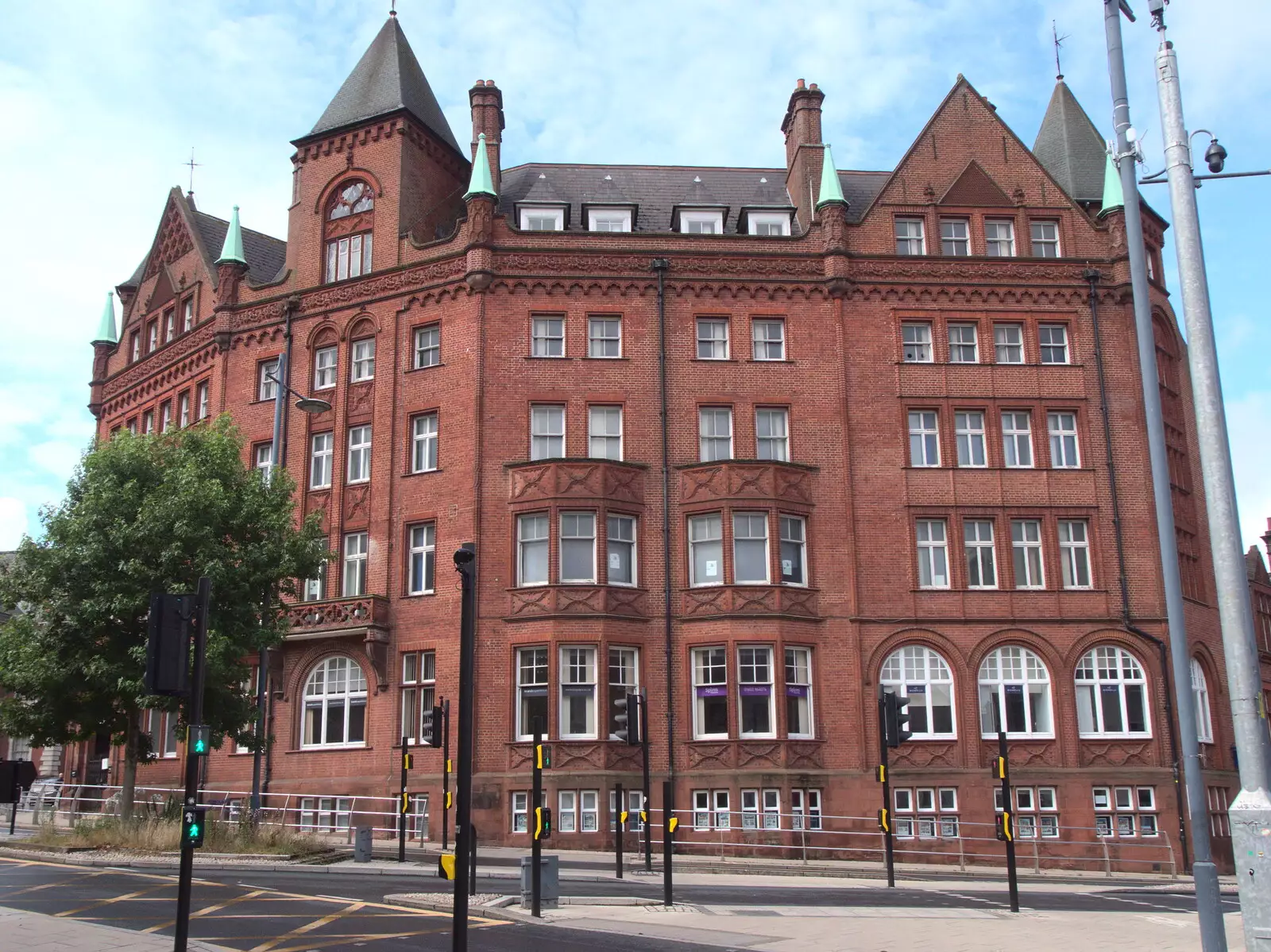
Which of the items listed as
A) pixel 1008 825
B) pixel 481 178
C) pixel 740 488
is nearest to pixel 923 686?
pixel 740 488

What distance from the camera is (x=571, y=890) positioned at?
21.5 metres

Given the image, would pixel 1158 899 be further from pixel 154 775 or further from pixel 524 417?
pixel 154 775

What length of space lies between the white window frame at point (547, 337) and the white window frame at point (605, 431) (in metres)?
1.97

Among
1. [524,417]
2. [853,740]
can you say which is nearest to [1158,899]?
[853,740]

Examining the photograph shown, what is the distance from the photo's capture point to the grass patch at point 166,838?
2528 centimetres

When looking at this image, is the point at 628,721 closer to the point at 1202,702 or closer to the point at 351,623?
the point at 351,623

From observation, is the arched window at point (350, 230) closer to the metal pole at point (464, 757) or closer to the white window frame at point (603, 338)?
the white window frame at point (603, 338)

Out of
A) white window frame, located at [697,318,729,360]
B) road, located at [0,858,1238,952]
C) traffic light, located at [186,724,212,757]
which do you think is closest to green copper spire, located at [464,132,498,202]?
white window frame, located at [697,318,729,360]

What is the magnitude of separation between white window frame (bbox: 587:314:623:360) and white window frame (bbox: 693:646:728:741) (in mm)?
8728

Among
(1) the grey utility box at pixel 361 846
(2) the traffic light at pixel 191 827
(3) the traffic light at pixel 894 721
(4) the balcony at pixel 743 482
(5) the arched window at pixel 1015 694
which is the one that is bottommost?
(1) the grey utility box at pixel 361 846

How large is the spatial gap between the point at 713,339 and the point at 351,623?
42.2ft

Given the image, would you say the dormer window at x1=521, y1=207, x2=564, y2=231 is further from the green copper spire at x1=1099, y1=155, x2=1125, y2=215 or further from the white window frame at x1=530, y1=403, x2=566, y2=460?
the green copper spire at x1=1099, y1=155, x2=1125, y2=215

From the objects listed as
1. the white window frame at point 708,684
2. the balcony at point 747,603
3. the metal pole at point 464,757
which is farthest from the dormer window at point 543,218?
the metal pole at point 464,757

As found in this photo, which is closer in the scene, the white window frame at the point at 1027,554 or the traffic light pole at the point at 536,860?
the traffic light pole at the point at 536,860
